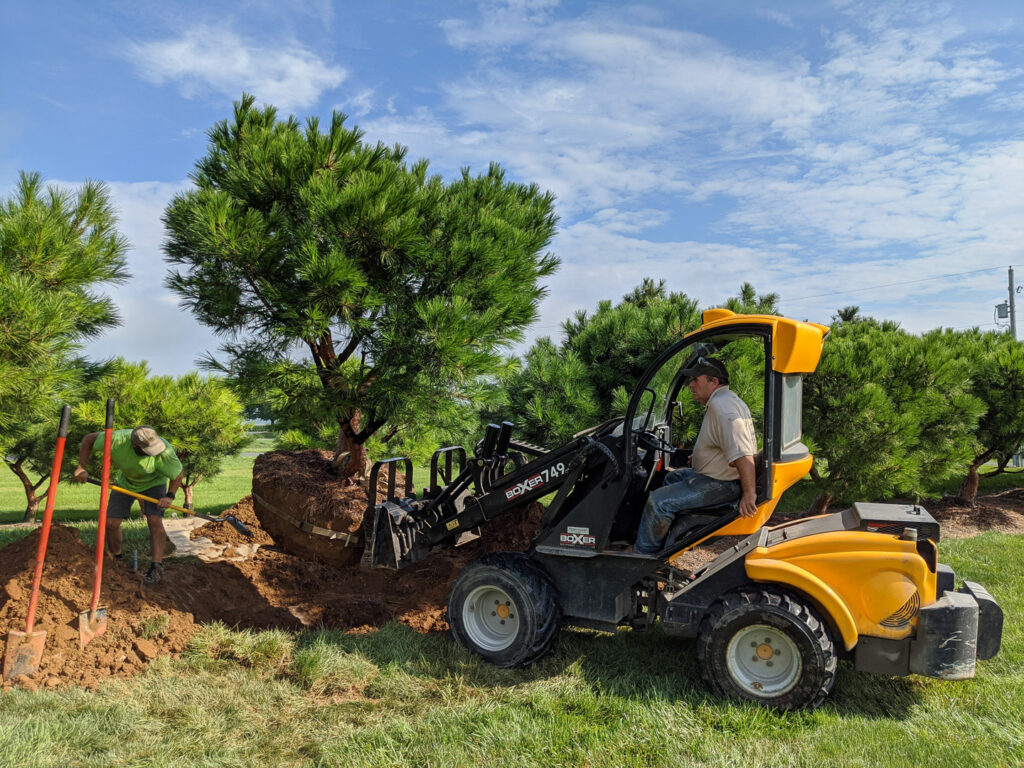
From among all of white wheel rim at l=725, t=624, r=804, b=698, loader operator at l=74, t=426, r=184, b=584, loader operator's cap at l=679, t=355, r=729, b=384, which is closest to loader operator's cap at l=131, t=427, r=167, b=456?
loader operator at l=74, t=426, r=184, b=584

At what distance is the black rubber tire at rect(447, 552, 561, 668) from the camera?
14.5 feet

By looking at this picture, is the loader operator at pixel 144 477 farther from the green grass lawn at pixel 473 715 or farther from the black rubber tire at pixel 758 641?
the black rubber tire at pixel 758 641

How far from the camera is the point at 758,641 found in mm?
3988

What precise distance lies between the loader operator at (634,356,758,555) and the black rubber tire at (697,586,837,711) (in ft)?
1.59

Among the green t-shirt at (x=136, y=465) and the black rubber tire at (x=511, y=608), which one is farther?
the green t-shirt at (x=136, y=465)

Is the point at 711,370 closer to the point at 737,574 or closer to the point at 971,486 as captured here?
the point at 737,574

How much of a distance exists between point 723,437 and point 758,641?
1.15 m

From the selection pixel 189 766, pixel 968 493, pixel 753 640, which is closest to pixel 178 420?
pixel 189 766

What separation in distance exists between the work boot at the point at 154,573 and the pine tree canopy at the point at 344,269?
177 cm

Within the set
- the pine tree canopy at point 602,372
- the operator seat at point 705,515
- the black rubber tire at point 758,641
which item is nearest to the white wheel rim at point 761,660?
the black rubber tire at point 758,641

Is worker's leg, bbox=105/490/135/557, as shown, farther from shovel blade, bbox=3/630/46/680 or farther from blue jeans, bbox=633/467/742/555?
blue jeans, bbox=633/467/742/555

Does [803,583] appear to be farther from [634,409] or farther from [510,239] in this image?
[510,239]

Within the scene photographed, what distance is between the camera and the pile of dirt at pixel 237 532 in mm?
7107

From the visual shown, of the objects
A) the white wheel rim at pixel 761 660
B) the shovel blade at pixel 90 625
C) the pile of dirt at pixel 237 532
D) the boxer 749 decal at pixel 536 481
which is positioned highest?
the boxer 749 decal at pixel 536 481
